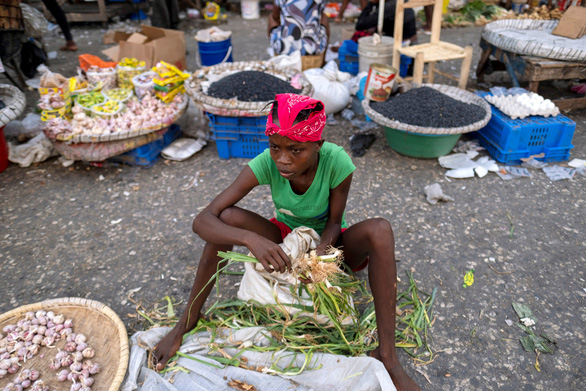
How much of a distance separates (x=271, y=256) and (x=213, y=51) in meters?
4.10

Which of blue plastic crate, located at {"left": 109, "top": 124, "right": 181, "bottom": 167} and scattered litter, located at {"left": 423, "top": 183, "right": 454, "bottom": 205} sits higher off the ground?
blue plastic crate, located at {"left": 109, "top": 124, "right": 181, "bottom": 167}

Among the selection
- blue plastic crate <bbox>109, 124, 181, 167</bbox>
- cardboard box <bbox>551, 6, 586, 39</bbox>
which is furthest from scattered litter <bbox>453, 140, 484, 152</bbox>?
blue plastic crate <bbox>109, 124, 181, 167</bbox>

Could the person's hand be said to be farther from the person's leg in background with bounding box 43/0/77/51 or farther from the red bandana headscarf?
the person's leg in background with bounding box 43/0/77/51

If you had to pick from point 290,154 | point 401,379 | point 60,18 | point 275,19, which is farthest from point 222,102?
point 60,18

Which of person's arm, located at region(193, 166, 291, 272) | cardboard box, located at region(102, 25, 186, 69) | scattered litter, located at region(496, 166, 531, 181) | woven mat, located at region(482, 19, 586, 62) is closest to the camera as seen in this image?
person's arm, located at region(193, 166, 291, 272)

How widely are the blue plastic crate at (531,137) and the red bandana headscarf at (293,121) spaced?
241 centimetres

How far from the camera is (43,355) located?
1815 mm

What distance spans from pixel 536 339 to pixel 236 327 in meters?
1.50

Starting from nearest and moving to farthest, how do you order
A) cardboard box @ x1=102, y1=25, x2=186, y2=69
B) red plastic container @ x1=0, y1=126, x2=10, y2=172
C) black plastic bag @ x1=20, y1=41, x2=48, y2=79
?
red plastic container @ x1=0, y1=126, x2=10, y2=172, cardboard box @ x1=102, y1=25, x2=186, y2=69, black plastic bag @ x1=20, y1=41, x2=48, y2=79

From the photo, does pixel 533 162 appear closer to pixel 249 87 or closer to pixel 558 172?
pixel 558 172

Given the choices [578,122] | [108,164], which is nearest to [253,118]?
[108,164]

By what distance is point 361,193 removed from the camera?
3.23m

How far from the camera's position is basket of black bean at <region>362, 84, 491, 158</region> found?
129 inches

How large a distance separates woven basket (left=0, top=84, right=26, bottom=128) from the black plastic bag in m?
2.14
